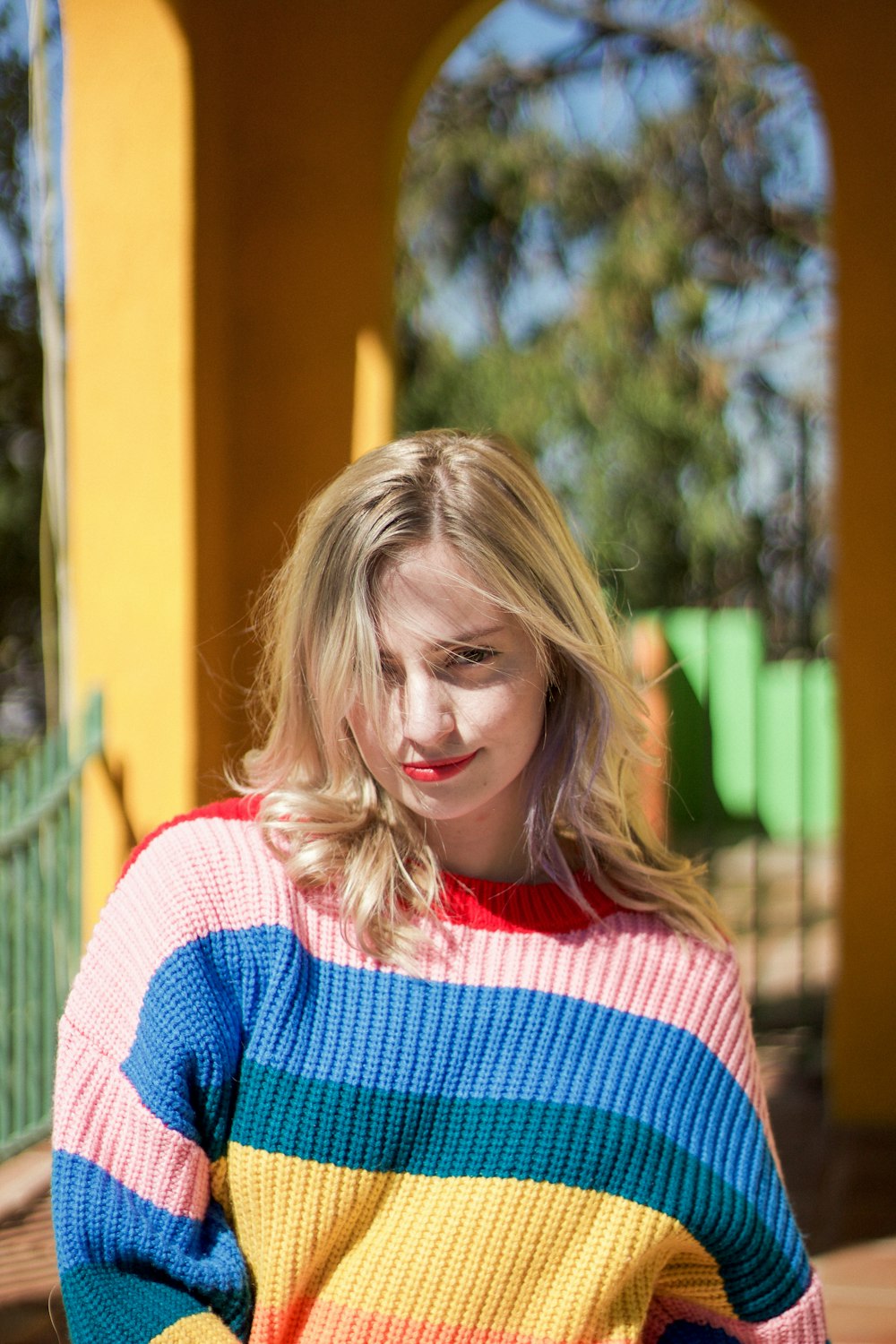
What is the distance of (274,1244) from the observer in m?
1.28

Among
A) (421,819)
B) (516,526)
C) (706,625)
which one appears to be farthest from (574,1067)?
(706,625)

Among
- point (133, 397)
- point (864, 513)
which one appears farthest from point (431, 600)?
point (864, 513)

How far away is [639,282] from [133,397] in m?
8.82

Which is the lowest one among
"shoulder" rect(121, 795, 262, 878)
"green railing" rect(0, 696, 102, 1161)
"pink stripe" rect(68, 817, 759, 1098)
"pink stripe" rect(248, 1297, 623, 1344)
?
"green railing" rect(0, 696, 102, 1161)

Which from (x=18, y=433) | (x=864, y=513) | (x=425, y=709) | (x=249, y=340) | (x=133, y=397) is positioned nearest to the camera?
(x=425, y=709)

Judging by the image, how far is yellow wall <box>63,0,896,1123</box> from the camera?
341 centimetres

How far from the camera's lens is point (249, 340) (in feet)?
12.2

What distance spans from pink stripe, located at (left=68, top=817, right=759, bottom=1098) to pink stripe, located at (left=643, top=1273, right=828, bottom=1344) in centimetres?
21

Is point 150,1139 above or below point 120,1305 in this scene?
above

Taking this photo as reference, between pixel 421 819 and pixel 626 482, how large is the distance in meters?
9.75

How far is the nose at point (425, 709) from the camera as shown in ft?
4.36

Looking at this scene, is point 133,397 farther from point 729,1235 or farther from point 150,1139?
point 729,1235

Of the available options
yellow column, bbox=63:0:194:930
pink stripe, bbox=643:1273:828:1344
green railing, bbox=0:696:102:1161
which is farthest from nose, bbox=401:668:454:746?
green railing, bbox=0:696:102:1161

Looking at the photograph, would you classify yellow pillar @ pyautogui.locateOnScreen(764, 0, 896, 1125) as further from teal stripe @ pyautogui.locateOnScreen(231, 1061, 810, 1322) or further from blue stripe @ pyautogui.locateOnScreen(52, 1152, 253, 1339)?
blue stripe @ pyautogui.locateOnScreen(52, 1152, 253, 1339)
